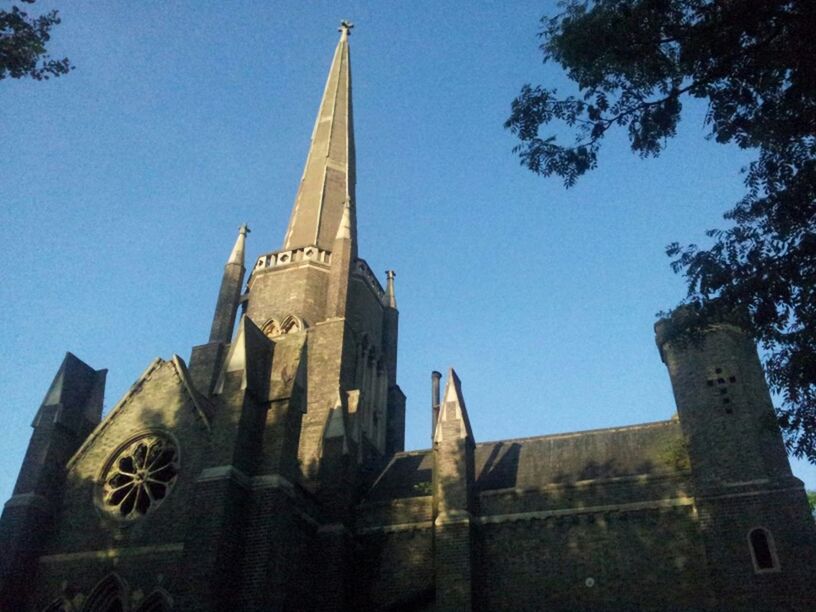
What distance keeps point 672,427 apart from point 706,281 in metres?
11.6

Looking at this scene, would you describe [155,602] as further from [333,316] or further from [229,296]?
[229,296]

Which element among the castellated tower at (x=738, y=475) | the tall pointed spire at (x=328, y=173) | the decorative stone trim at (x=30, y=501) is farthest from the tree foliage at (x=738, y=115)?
the tall pointed spire at (x=328, y=173)

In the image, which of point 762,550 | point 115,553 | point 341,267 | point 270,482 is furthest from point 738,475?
point 341,267

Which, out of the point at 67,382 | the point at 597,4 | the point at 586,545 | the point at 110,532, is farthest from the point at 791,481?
the point at 67,382

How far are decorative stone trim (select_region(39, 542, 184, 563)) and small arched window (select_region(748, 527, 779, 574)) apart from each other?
42.3ft

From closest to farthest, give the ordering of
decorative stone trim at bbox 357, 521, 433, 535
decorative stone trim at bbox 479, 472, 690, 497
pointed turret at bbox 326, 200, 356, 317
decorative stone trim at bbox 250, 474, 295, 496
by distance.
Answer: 1. decorative stone trim at bbox 250, 474, 295, 496
2. decorative stone trim at bbox 479, 472, 690, 497
3. decorative stone trim at bbox 357, 521, 433, 535
4. pointed turret at bbox 326, 200, 356, 317

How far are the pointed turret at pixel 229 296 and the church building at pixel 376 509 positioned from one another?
7572 millimetres

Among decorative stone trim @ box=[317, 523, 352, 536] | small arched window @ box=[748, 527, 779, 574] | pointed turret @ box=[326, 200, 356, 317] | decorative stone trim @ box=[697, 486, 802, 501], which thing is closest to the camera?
small arched window @ box=[748, 527, 779, 574]

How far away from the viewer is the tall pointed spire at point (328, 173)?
33.5 m

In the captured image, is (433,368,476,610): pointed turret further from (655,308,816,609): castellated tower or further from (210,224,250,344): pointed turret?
(210,224,250,344): pointed turret

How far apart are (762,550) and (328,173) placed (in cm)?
2589

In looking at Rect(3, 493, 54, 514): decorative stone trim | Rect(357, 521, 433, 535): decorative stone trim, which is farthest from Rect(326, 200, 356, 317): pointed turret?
Rect(3, 493, 54, 514): decorative stone trim

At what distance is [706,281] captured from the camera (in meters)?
11.9

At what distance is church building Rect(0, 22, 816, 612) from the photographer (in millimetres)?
16625
